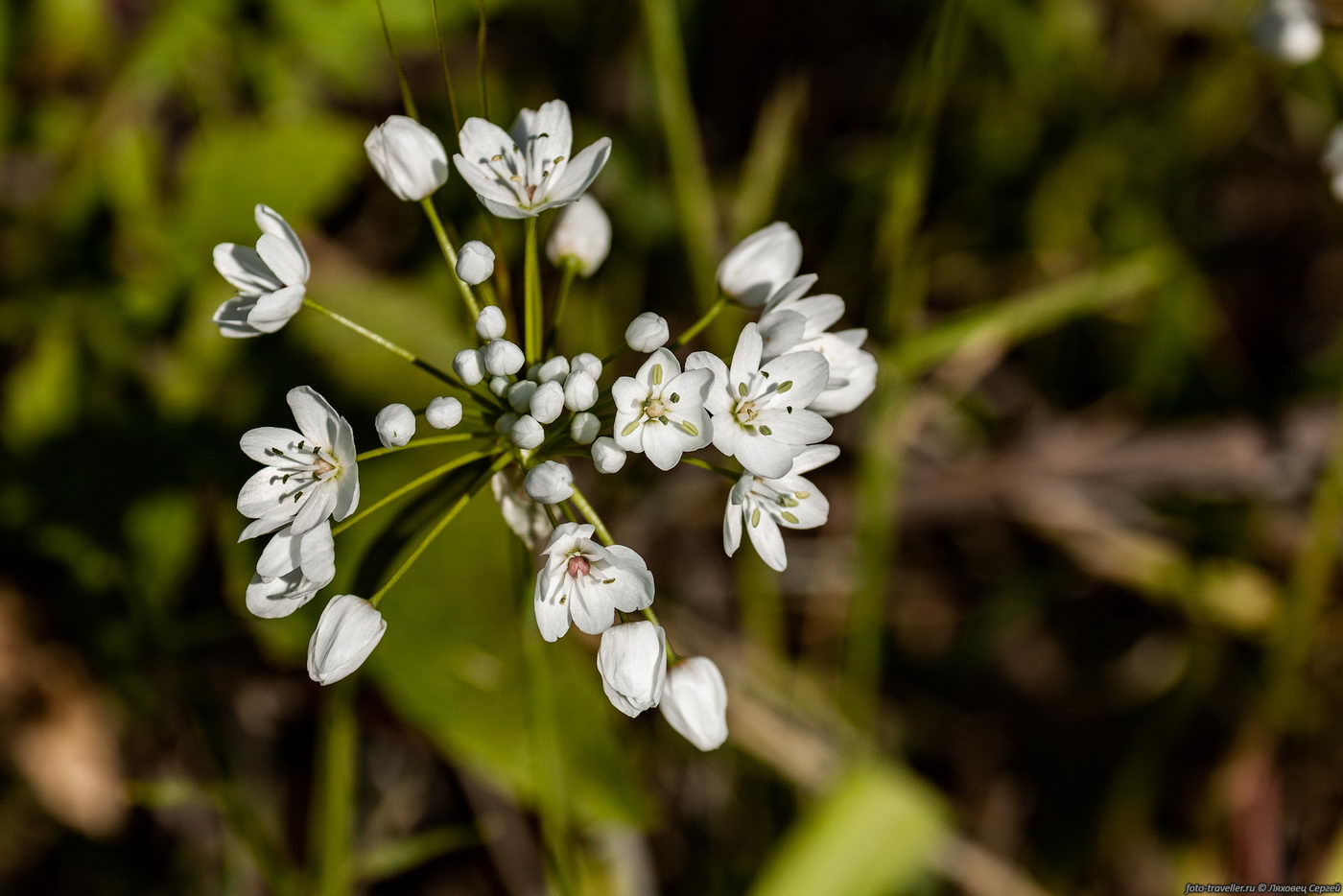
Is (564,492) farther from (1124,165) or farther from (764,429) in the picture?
(1124,165)

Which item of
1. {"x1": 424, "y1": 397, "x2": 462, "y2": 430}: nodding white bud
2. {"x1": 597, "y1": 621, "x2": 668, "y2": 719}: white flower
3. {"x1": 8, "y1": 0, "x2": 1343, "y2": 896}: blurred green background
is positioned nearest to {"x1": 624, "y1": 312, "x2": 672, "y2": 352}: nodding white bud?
{"x1": 424, "y1": 397, "x2": 462, "y2": 430}: nodding white bud

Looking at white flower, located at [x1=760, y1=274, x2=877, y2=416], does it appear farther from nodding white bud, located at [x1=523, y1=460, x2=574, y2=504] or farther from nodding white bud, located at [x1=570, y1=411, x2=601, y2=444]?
nodding white bud, located at [x1=523, y1=460, x2=574, y2=504]

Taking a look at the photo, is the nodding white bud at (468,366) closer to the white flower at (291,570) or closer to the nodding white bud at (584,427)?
the nodding white bud at (584,427)

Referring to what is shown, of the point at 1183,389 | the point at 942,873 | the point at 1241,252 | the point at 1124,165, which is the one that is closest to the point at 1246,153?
the point at 1241,252

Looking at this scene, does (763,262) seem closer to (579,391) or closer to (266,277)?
(579,391)

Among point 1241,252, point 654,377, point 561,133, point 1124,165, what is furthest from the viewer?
point 1241,252

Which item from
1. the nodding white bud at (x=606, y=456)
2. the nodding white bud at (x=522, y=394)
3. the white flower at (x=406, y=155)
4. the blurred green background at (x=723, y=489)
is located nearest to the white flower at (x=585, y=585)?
the nodding white bud at (x=606, y=456)
